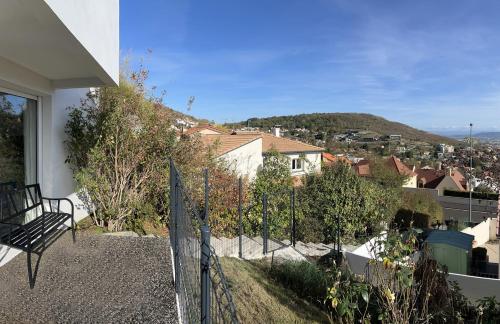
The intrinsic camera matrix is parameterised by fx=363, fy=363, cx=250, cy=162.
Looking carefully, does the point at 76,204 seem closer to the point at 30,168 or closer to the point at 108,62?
the point at 30,168

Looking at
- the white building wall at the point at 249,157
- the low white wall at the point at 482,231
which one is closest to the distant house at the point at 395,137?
the low white wall at the point at 482,231

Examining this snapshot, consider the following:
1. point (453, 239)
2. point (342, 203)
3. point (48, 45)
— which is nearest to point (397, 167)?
point (453, 239)

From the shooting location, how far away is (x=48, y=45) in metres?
3.79

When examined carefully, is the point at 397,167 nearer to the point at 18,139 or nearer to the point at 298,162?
the point at 298,162

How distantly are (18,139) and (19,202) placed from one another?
1033mm

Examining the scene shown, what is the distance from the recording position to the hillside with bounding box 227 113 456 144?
6266 cm

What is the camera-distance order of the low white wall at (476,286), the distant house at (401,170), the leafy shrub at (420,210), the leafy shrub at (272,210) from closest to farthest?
the low white wall at (476,286), the leafy shrub at (272,210), the leafy shrub at (420,210), the distant house at (401,170)

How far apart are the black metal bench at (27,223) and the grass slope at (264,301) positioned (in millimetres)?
2695

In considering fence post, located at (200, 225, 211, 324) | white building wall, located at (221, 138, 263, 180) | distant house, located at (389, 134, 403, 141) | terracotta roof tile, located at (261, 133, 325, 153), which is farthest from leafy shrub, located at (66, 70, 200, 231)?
distant house, located at (389, 134, 403, 141)

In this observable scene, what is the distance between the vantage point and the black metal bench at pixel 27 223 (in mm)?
4082

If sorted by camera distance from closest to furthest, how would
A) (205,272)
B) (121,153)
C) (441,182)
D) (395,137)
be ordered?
(205,272) → (121,153) → (441,182) → (395,137)

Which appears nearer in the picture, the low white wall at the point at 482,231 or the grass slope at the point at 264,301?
the grass slope at the point at 264,301

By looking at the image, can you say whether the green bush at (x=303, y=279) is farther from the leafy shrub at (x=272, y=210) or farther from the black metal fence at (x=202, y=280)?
the black metal fence at (x=202, y=280)

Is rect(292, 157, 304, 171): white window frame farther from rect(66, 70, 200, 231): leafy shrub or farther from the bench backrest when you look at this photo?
the bench backrest
